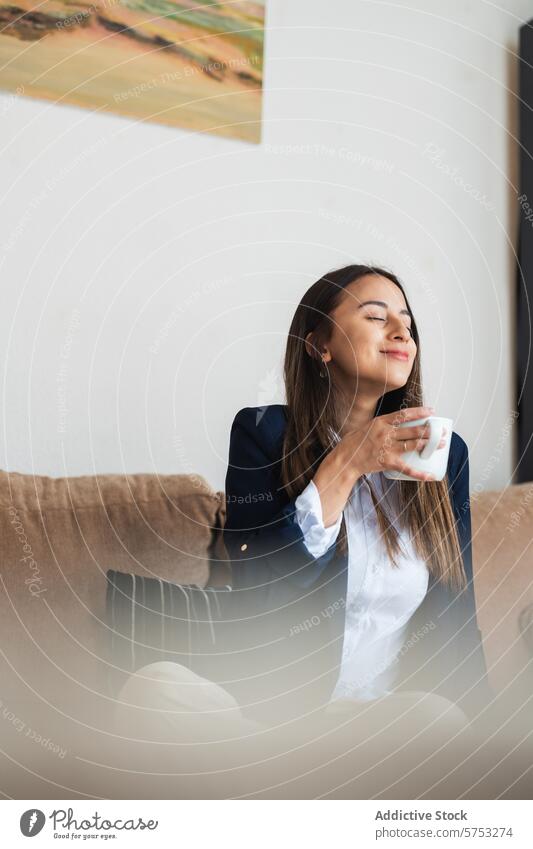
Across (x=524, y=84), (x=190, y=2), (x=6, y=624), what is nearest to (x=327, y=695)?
(x=6, y=624)

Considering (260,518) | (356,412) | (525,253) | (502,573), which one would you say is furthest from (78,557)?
(525,253)

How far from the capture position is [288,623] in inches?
31.0

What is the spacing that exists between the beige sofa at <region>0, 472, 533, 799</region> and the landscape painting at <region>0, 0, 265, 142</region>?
398mm

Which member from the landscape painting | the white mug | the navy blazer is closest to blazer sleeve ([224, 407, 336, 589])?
the navy blazer

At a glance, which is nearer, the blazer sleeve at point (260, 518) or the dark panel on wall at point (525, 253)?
the blazer sleeve at point (260, 518)

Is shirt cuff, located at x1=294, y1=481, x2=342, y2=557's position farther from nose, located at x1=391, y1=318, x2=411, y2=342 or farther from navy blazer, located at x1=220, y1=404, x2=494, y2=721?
nose, located at x1=391, y1=318, x2=411, y2=342

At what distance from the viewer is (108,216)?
909mm

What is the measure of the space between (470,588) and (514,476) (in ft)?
1.18

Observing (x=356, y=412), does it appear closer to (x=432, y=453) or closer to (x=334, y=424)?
(x=334, y=424)

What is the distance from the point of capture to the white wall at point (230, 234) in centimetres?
89

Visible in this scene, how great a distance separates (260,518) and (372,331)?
0.65ft
